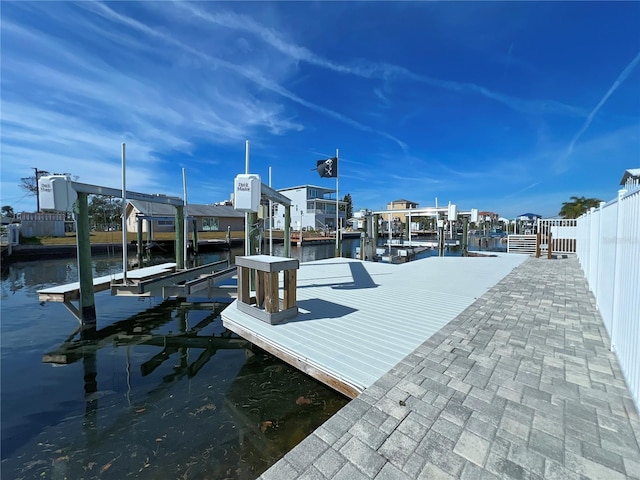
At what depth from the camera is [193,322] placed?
6555 mm

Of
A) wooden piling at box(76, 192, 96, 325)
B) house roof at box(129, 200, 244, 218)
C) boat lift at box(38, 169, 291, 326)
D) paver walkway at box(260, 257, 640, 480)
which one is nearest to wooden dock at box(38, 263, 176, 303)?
boat lift at box(38, 169, 291, 326)

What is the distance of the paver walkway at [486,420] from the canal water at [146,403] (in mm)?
1104

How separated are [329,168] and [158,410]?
13167 mm

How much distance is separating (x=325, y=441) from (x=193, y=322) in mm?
5576

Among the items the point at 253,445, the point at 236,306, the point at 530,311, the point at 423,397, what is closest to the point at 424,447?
the point at 423,397

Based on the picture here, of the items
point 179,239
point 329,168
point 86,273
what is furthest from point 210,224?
point 86,273

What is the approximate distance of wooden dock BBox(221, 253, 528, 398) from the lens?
3045 millimetres

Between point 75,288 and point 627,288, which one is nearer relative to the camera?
point 627,288

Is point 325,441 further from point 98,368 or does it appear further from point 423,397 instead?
point 98,368

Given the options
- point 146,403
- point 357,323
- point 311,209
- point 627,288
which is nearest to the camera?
point 627,288

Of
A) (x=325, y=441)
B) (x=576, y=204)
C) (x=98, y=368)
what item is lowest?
(x=98, y=368)

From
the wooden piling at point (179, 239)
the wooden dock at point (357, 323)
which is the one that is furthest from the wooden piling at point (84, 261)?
the wooden dock at point (357, 323)

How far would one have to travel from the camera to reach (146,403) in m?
3.47

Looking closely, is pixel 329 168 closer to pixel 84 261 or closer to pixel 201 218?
pixel 84 261
